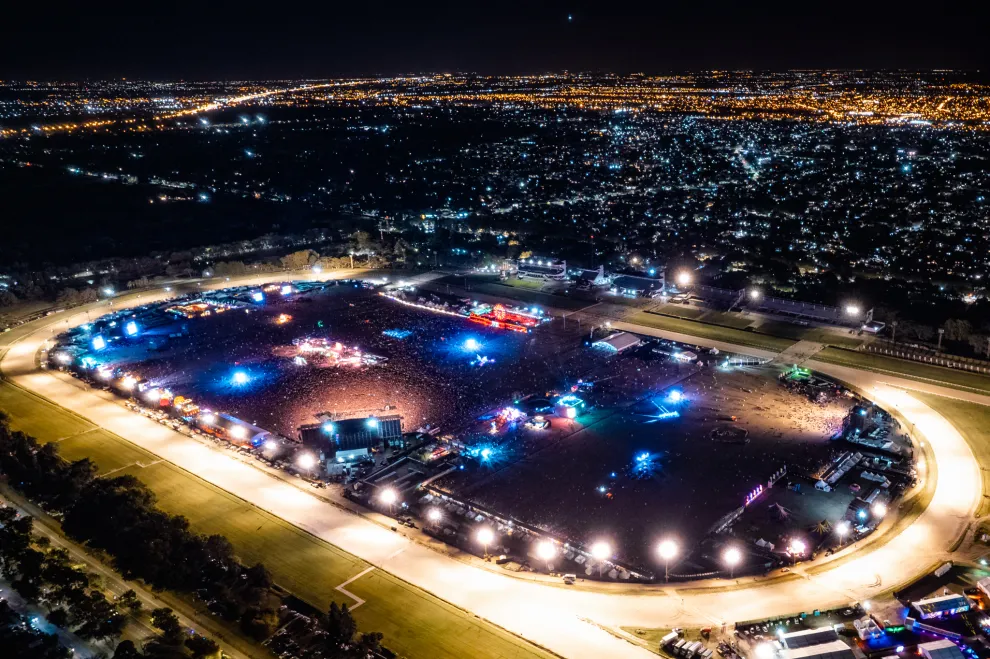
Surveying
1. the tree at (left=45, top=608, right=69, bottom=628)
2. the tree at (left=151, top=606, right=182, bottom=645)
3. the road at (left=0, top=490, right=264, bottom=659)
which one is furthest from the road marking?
the tree at (left=45, top=608, right=69, bottom=628)

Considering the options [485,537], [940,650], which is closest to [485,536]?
[485,537]

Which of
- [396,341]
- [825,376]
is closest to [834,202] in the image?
[825,376]

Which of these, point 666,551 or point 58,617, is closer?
point 58,617

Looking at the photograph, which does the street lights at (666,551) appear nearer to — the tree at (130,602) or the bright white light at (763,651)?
the bright white light at (763,651)

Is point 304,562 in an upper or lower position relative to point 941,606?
lower

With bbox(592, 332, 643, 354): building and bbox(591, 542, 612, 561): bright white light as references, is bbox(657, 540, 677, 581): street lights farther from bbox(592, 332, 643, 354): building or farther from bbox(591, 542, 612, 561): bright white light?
bbox(592, 332, 643, 354): building

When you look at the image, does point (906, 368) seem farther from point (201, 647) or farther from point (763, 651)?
point (201, 647)
